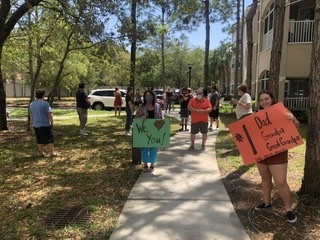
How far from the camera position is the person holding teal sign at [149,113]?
711cm

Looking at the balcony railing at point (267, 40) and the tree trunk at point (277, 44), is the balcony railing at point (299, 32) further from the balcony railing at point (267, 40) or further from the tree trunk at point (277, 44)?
the tree trunk at point (277, 44)

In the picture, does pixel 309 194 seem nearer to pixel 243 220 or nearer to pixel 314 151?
pixel 314 151

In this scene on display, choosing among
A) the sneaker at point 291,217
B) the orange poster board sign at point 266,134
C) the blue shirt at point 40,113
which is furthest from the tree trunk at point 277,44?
the blue shirt at point 40,113

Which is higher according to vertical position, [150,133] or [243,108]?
[243,108]

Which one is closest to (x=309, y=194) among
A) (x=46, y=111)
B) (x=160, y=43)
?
(x=46, y=111)

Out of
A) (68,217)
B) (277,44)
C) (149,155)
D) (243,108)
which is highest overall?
(277,44)

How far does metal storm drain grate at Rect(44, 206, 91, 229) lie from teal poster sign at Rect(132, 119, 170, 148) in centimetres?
208

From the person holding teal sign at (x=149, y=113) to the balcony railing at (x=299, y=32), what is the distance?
12.3m

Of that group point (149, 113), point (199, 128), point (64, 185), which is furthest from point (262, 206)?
point (199, 128)

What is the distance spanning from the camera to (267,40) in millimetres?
19797

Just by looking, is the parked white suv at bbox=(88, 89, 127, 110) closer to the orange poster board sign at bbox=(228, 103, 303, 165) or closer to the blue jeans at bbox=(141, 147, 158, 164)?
the blue jeans at bbox=(141, 147, 158, 164)

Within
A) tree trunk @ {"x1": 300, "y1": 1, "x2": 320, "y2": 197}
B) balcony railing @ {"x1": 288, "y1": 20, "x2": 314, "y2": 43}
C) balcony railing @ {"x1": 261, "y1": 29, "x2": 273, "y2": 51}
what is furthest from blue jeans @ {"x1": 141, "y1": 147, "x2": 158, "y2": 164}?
balcony railing @ {"x1": 261, "y1": 29, "x2": 273, "y2": 51}

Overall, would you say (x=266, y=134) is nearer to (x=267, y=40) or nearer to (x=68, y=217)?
(x=68, y=217)

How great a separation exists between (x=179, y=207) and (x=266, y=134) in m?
1.53
